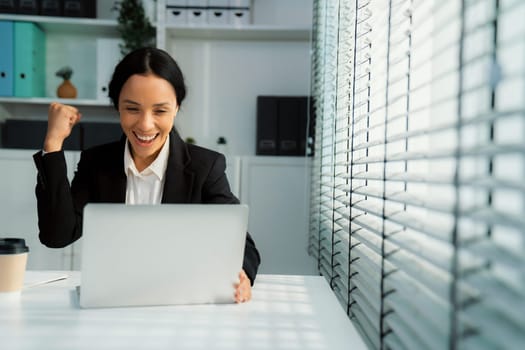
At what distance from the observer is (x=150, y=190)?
5.40ft

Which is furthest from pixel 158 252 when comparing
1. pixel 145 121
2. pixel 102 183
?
pixel 102 183

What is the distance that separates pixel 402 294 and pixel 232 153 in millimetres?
2352

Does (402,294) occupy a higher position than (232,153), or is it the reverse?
(232,153)

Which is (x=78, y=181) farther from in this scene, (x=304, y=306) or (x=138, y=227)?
(x=304, y=306)

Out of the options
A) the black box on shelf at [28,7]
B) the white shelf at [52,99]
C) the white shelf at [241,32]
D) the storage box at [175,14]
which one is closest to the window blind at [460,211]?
the white shelf at [241,32]

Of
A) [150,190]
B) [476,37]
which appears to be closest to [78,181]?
[150,190]

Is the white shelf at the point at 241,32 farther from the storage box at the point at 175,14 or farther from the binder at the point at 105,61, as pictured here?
the binder at the point at 105,61

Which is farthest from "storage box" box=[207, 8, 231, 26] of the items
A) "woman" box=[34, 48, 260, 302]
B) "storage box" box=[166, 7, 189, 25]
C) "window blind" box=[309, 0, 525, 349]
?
"window blind" box=[309, 0, 525, 349]

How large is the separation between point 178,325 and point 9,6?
2.52 m

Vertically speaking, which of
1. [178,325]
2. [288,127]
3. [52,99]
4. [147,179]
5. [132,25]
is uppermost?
[132,25]

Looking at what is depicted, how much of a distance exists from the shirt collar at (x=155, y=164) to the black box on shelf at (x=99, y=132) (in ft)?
4.10

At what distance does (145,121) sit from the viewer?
57.4 inches

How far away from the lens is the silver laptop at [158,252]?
964 millimetres

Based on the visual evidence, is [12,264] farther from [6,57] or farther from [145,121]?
[6,57]
